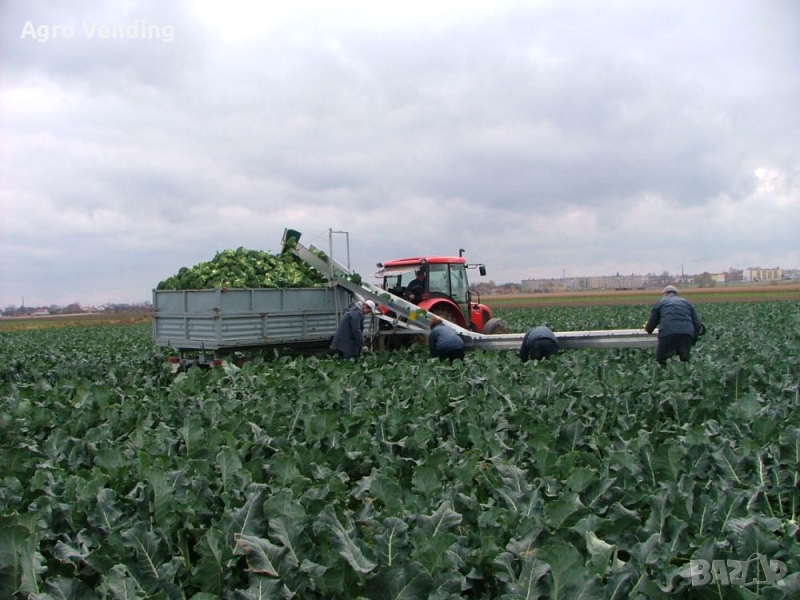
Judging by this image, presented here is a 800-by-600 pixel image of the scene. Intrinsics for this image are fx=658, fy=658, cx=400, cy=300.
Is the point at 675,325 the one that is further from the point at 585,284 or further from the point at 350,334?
the point at 585,284

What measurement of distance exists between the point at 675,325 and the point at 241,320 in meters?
6.86

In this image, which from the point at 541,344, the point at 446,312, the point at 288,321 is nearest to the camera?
the point at 541,344

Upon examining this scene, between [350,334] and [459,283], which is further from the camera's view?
[459,283]

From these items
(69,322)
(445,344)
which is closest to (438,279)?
(445,344)

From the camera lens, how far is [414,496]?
12.0 ft

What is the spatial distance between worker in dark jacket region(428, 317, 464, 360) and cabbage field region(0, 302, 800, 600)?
12.5 ft

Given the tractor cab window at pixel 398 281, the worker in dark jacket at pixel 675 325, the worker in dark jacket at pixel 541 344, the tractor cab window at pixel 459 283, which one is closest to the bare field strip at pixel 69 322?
the tractor cab window at pixel 398 281

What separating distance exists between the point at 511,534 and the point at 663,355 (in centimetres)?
762

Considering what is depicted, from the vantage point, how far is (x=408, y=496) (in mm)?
3752

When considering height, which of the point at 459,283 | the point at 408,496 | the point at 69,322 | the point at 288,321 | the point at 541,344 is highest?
the point at 459,283

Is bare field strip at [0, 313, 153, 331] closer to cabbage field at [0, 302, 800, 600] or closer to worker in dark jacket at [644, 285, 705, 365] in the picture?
worker in dark jacket at [644, 285, 705, 365]

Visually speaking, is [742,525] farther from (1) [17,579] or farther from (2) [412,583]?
(1) [17,579]

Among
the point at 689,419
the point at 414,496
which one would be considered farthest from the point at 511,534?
the point at 689,419

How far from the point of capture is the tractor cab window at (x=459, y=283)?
1464 cm
